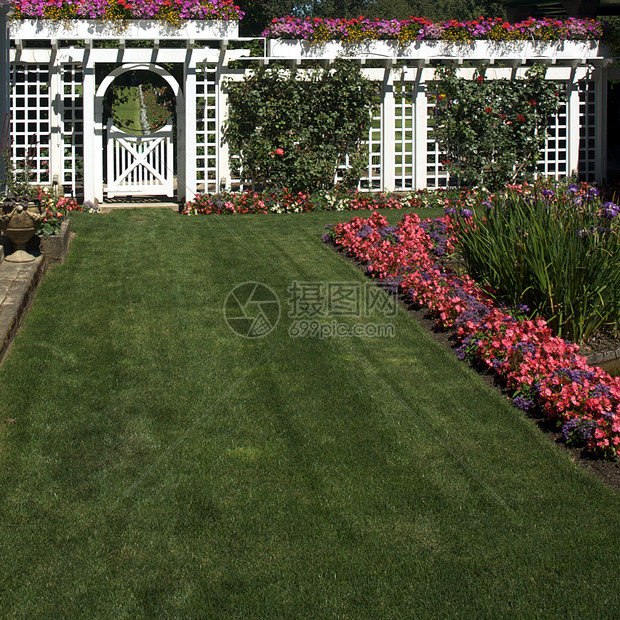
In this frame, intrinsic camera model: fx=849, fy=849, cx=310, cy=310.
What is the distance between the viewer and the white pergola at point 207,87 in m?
12.7

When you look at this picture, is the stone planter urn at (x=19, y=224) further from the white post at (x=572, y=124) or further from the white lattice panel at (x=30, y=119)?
the white post at (x=572, y=124)

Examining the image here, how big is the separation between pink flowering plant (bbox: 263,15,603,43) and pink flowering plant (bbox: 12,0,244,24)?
1.37 m

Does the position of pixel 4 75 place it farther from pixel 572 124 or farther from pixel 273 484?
pixel 273 484

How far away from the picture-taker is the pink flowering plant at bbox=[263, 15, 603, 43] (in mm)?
13086

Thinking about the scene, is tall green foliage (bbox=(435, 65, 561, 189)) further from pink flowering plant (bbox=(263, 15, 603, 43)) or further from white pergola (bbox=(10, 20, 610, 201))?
pink flowering plant (bbox=(263, 15, 603, 43))

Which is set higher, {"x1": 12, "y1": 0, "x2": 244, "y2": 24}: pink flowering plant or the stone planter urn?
{"x1": 12, "y1": 0, "x2": 244, "y2": 24}: pink flowering plant

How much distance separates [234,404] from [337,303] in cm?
241

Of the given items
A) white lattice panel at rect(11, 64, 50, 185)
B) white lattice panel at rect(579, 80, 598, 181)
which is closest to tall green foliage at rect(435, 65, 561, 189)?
white lattice panel at rect(579, 80, 598, 181)

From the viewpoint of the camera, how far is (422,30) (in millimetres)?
13547

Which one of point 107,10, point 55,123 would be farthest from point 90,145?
point 107,10

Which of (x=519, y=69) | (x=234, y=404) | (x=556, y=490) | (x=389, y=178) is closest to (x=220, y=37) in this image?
(x=389, y=178)
